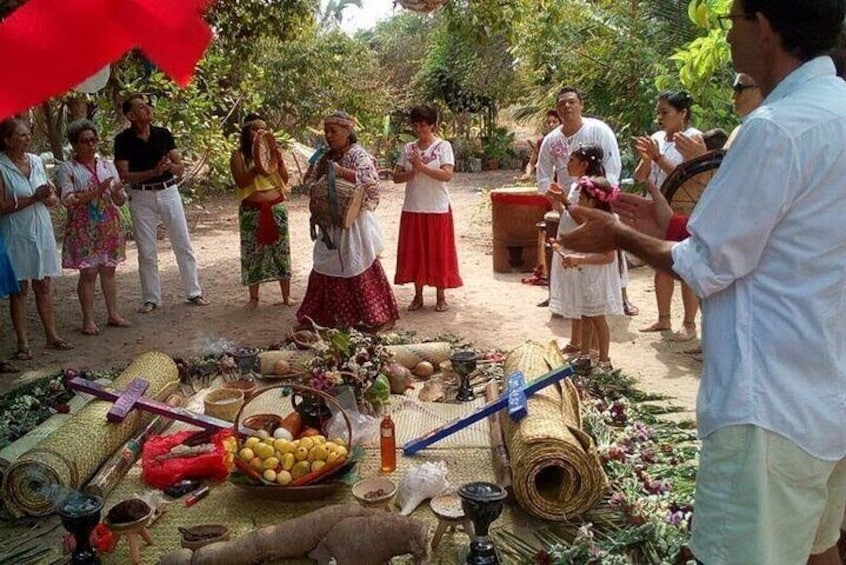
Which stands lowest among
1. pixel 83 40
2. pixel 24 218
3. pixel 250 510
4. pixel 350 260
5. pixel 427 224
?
pixel 250 510

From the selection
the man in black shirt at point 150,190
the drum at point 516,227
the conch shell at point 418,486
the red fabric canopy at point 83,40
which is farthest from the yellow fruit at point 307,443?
the drum at point 516,227

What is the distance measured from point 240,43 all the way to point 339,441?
16.5 feet

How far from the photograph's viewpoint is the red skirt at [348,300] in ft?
19.5

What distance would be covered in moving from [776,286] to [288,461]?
7.49 feet

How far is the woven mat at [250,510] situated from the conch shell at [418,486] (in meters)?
0.05

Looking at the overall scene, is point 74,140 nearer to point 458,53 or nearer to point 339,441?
point 339,441

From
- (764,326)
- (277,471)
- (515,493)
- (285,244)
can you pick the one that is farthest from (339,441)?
(285,244)

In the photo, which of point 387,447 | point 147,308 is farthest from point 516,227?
point 387,447

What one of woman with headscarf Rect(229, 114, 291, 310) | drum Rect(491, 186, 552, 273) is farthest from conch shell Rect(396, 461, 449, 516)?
drum Rect(491, 186, 552, 273)

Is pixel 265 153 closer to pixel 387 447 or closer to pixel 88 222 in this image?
pixel 88 222

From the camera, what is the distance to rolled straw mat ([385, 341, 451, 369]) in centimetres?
503

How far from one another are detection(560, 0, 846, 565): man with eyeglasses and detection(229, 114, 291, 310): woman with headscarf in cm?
528

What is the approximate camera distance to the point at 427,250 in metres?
6.74

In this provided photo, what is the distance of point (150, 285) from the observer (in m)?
6.97
